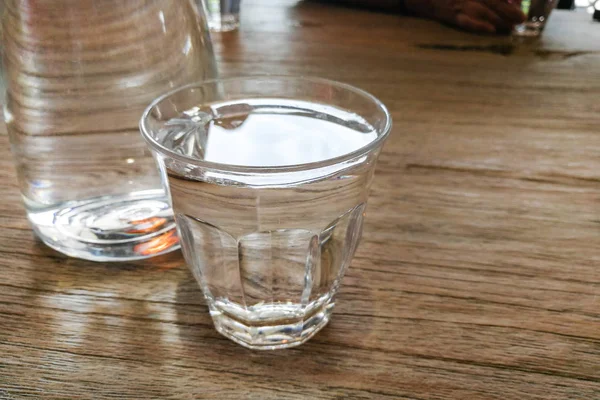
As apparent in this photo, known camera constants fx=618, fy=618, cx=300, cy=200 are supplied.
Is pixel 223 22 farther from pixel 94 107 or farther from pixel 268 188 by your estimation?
pixel 268 188

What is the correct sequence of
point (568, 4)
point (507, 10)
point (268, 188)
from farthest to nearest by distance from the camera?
point (568, 4), point (507, 10), point (268, 188)

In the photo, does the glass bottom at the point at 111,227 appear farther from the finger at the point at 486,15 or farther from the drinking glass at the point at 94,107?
the finger at the point at 486,15

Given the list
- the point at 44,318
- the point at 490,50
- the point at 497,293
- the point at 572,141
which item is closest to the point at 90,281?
the point at 44,318

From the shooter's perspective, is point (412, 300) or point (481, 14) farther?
point (481, 14)

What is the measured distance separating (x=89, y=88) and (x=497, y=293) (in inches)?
8.3

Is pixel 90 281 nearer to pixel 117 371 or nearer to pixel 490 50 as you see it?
pixel 117 371

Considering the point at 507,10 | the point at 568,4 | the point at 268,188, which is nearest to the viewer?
the point at 268,188

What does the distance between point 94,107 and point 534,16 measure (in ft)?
1.92

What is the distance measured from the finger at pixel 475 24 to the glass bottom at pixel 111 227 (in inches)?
21.2

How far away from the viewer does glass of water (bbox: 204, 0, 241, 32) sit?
2.38 feet

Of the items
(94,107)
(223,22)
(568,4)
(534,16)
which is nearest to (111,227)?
(94,107)

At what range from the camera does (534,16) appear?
2.36 ft

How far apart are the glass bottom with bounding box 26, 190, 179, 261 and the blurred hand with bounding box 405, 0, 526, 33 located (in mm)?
538

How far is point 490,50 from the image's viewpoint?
2.18 feet
